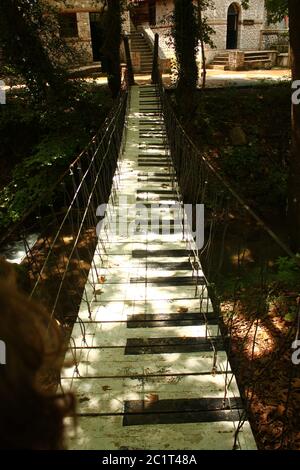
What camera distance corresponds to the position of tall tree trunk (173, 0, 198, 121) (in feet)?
30.9

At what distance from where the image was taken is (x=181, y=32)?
9492mm

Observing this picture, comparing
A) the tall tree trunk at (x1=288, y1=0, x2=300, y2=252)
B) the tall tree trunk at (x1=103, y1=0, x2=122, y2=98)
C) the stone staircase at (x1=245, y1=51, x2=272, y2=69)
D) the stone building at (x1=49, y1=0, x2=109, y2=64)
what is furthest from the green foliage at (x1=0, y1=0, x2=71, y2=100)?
the stone staircase at (x1=245, y1=51, x2=272, y2=69)

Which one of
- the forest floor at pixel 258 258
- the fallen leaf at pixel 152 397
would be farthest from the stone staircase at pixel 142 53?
the fallen leaf at pixel 152 397

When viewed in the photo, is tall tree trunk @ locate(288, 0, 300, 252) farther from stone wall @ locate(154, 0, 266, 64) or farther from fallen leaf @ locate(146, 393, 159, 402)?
stone wall @ locate(154, 0, 266, 64)

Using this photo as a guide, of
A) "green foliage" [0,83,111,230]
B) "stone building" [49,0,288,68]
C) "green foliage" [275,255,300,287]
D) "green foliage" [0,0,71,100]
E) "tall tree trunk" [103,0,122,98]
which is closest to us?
"green foliage" [275,255,300,287]

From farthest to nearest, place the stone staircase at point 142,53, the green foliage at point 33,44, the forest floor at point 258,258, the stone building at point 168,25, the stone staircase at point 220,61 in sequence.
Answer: the stone staircase at point 220,61 < the stone building at point 168,25 < the stone staircase at point 142,53 < the green foliage at point 33,44 < the forest floor at point 258,258

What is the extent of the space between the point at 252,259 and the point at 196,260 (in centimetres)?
305

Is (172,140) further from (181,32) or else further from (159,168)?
(181,32)

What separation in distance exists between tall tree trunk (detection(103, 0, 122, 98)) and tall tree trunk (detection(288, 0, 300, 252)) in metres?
6.10

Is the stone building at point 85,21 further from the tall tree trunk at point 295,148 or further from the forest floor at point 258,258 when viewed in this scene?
the tall tree trunk at point 295,148

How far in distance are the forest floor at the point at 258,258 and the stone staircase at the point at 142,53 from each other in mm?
6588

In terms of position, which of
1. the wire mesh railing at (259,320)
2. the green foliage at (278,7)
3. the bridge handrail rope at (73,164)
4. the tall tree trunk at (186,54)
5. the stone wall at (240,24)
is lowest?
the wire mesh railing at (259,320)

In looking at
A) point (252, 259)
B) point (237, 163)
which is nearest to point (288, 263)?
point (252, 259)

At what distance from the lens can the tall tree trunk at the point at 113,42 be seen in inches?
408
